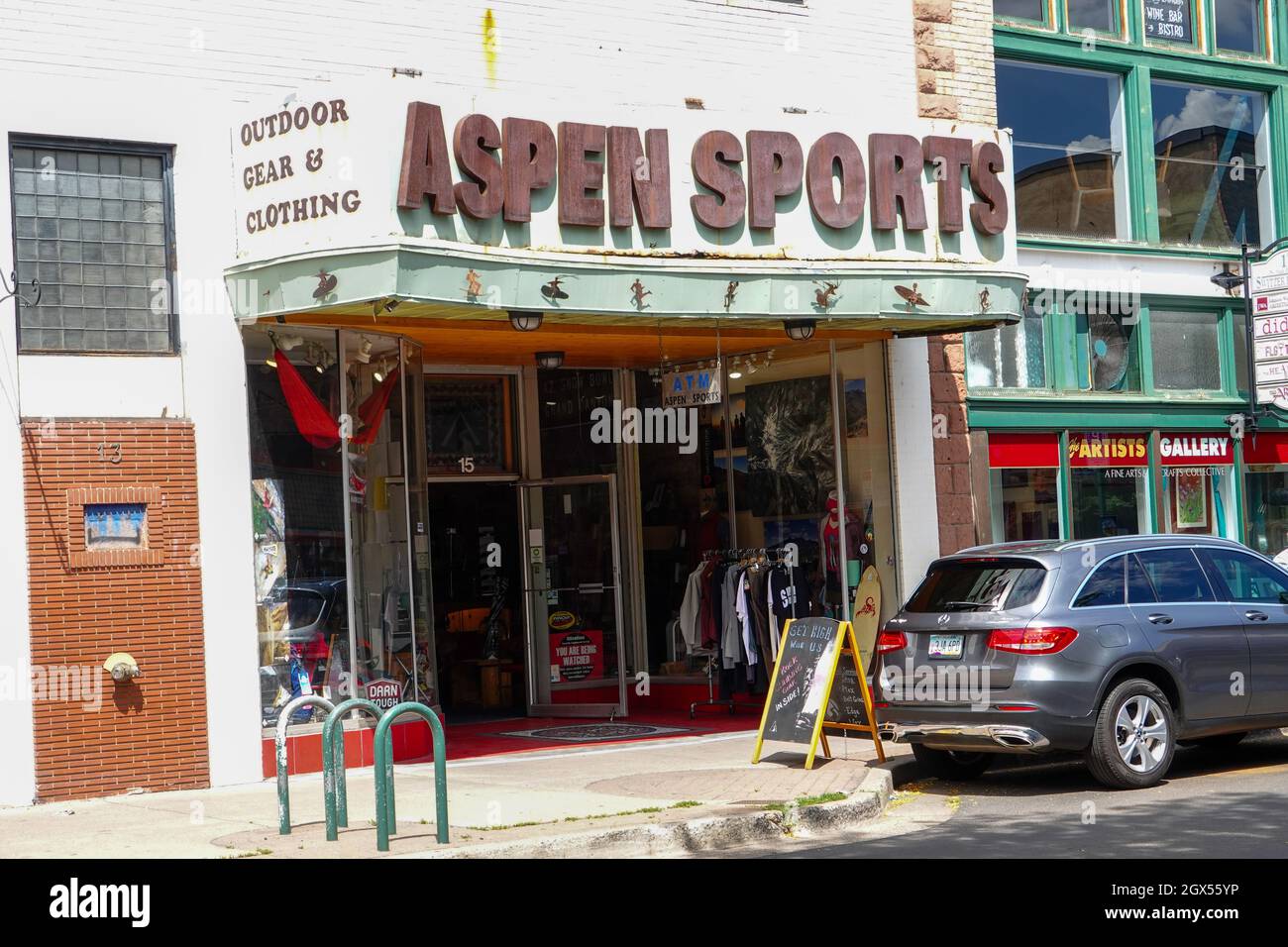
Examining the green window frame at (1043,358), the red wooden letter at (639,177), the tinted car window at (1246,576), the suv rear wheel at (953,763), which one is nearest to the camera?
the tinted car window at (1246,576)

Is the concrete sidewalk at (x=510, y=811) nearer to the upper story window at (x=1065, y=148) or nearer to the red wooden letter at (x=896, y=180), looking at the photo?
the red wooden letter at (x=896, y=180)

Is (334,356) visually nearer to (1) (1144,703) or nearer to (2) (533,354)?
(2) (533,354)

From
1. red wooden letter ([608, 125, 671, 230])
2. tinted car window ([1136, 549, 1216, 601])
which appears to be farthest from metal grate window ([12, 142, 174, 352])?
tinted car window ([1136, 549, 1216, 601])

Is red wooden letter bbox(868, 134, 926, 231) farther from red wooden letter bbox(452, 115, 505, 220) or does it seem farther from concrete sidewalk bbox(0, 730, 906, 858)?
concrete sidewalk bbox(0, 730, 906, 858)

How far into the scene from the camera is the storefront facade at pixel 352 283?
464 inches

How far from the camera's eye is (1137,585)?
11336mm

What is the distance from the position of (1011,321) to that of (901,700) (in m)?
4.65

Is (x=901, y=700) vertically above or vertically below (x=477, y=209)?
below

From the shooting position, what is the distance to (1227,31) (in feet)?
62.3

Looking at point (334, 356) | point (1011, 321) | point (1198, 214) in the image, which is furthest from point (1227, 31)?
point (334, 356)

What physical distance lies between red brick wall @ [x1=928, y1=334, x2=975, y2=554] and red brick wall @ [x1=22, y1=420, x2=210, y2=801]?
25.4ft

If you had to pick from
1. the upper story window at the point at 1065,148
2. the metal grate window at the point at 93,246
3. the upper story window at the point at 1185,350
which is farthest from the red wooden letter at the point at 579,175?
the upper story window at the point at 1185,350

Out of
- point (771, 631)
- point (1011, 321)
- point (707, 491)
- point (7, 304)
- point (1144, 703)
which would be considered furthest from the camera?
point (707, 491)

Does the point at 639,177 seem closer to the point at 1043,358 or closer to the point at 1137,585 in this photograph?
the point at 1137,585
